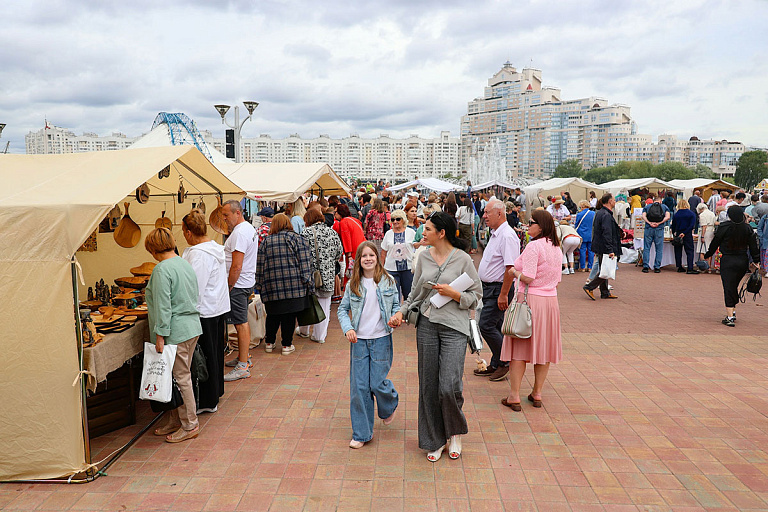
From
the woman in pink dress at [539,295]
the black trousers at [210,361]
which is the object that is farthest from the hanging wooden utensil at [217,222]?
the woman in pink dress at [539,295]

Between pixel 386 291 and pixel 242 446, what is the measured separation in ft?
5.54

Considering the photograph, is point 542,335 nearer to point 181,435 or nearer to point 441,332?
point 441,332

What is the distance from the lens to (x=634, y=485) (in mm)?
3602

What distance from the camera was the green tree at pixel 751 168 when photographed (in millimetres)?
82125

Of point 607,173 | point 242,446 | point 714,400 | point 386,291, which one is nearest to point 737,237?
point 714,400

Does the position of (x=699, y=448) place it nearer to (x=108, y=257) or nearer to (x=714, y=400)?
(x=714, y=400)

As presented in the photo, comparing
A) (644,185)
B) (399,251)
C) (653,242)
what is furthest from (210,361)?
(644,185)

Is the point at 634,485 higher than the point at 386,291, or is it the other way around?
the point at 386,291

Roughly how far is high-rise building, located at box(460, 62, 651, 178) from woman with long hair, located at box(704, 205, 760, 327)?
129104mm

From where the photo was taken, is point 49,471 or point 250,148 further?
point 250,148

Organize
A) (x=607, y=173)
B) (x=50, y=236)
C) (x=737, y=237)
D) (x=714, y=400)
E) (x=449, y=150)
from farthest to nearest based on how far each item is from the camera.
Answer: (x=449, y=150), (x=607, y=173), (x=737, y=237), (x=714, y=400), (x=50, y=236)

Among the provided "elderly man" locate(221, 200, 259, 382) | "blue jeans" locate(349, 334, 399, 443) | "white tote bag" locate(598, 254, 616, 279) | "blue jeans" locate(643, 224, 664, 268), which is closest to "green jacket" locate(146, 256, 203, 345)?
"blue jeans" locate(349, 334, 399, 443)

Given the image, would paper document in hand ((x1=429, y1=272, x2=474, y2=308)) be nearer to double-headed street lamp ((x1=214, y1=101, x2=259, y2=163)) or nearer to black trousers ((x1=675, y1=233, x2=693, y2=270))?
black trousers ((x1=675, y1=233, x2=693, y2=270))

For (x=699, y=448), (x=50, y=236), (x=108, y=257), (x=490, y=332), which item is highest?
(x=50, y=236)
